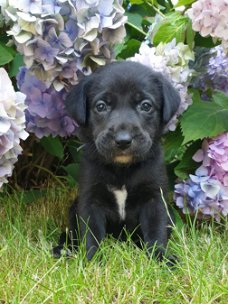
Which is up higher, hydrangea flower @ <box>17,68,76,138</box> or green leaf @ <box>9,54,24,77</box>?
green leaf @ <box>9,54,24,77</box>

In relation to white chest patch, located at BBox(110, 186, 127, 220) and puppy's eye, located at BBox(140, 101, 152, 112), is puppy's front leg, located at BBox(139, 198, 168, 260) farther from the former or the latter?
puppy's eye, located at BBox(140, 101, 152, 112)

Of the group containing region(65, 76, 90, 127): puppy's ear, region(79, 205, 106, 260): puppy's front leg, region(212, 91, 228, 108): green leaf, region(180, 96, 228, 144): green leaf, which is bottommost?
region(79, 205, 106, 260): puppy's front leg

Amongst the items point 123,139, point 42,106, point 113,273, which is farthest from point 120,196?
point 42,106

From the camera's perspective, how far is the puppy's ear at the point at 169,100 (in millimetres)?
2438

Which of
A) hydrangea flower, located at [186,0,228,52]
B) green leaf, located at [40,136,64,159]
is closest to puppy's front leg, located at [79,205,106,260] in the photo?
green leaf, located at [40,136,64,159]

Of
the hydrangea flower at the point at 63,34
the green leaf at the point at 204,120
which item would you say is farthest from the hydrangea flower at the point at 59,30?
the green leaf at the point at 204,120

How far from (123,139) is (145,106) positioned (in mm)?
214

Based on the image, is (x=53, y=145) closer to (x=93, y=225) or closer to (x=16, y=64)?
(x=16, y=64)

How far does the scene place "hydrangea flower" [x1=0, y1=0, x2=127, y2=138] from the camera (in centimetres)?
241

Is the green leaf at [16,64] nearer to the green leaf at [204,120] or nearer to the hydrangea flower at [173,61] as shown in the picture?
the hydrangea flower at [173,61]

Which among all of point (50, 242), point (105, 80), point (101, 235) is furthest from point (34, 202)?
point (105, 80)

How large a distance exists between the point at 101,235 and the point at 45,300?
63 centimetres

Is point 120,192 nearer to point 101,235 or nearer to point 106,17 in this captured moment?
point 101,235

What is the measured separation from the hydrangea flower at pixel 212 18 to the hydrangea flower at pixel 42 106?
625 mm
